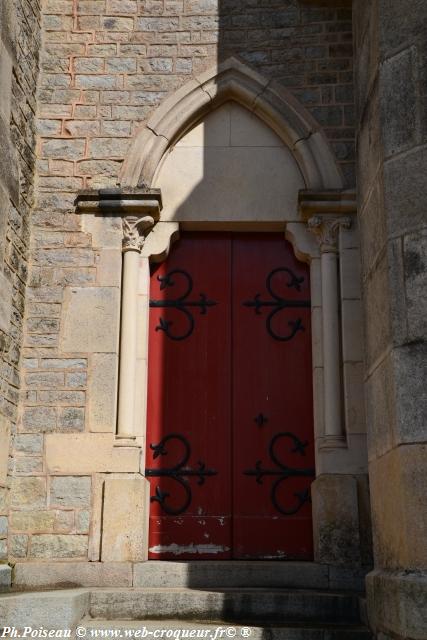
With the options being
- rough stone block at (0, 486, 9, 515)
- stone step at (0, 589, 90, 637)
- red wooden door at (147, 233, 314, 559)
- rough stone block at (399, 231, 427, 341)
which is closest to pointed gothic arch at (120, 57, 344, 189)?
red wooden door at (147, 233, 314, 559)

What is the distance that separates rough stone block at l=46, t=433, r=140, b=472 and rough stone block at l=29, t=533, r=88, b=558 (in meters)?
0.35

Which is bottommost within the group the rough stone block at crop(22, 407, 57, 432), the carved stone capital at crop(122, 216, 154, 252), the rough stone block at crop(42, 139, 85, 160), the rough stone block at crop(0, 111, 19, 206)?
the rough stone block at crop(22, 407, 57, 432)

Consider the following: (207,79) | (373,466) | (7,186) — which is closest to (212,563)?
(373,466)

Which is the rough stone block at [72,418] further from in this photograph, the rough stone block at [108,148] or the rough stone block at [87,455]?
the rough stone block at [108,148]

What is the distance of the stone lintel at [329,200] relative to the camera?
4891 millimetres

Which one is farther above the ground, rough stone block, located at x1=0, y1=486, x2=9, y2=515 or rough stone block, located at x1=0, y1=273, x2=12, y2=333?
rough stone block, located at x1=0, y1=273, x2=12, y2=333

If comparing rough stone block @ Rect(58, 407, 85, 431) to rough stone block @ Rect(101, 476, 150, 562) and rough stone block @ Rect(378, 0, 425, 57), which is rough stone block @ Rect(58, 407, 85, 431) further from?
rough stone block @ Rect(378, 0, 425, 57)

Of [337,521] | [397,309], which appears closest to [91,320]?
[337,521]

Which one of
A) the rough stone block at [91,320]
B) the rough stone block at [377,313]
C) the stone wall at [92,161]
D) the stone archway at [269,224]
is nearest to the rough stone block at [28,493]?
the stone wall at [92,161]

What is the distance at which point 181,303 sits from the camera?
16.5 ft

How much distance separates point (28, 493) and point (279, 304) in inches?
73.1

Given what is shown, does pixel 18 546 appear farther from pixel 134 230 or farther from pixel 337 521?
pixel 134 230

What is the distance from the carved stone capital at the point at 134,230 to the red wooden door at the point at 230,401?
0.29 meters

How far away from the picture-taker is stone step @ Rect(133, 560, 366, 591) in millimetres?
4219
